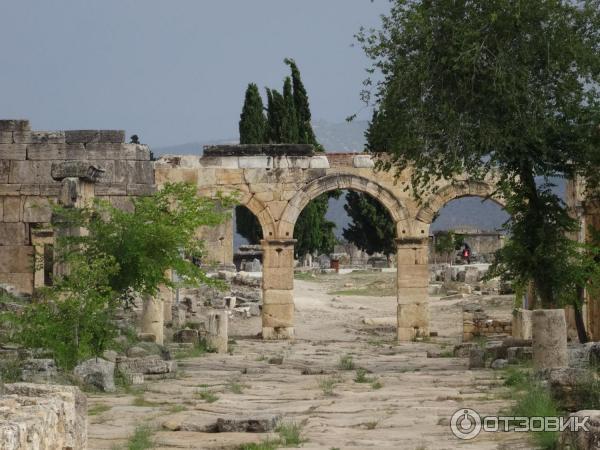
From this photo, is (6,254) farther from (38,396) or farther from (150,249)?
(38,396)

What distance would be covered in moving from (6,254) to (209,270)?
58.5 ft

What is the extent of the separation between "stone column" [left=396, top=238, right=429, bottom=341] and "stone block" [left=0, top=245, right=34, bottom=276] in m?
7.43

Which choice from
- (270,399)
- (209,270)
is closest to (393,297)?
(209,270)

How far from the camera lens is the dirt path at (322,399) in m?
10.2

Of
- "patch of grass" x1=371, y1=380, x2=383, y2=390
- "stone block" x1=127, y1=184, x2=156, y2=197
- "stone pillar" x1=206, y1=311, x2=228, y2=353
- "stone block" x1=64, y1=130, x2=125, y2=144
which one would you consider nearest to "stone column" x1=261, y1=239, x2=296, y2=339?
"stone block" x1=127, y1=184, x2=156, y2=197

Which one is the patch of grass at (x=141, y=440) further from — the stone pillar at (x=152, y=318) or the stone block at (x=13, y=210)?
the stone block at (x=13, y=210)

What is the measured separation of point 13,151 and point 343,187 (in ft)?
21.9

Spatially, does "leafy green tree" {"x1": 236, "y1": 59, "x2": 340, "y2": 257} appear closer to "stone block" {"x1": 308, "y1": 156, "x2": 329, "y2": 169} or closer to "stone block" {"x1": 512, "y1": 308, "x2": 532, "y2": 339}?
"stone block" {"x1": 308, "y1": 156, "x2": 329, "y2": 169}

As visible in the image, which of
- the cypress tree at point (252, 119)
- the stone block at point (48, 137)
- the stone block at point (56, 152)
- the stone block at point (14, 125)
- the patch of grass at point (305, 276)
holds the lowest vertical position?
the patch of grass at point (305, 276)

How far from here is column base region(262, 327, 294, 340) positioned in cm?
2458

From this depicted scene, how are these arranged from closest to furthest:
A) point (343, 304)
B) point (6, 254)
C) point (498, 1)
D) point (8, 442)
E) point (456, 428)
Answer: point (8, 442)
point (456, 428)
point (498, 1)
point (6, 254)
point (343, 304)

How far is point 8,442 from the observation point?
6.16m

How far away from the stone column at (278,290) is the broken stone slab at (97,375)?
10557mm

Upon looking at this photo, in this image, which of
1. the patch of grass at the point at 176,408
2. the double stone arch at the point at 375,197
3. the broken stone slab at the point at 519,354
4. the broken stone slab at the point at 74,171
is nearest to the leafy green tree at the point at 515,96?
the broken stone slab at the point at 519,354
